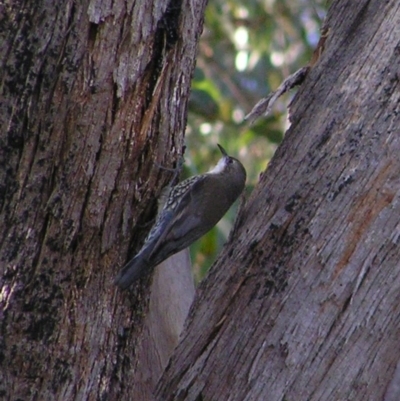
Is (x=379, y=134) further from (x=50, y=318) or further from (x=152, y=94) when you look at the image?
(x=50, y=318)

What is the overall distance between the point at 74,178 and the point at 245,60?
17.3 ft

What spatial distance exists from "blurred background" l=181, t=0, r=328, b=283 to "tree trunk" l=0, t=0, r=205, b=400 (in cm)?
434

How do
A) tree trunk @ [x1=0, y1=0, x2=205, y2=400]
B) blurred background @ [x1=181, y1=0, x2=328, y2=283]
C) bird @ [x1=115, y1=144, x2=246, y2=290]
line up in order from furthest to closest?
blurred background @ [x1=181, y1=0, x2=328, y2=283] → bird @ [x1=115, y1=144, x2=246, y2=290] → tree trunk @ [x1=0, y1=0, x2=205, y2=400]

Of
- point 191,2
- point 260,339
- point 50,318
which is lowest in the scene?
point 260,339

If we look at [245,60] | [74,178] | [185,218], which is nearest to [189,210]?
[185,218]

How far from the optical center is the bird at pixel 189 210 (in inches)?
120

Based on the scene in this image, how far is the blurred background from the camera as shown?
752 centimetres

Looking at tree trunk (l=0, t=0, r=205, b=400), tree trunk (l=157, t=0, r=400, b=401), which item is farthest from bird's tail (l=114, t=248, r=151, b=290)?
tree trunk (l=157, t=0, r=400, b=401)

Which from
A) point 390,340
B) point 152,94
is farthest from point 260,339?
point 152,94

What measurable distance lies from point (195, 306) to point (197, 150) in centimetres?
512

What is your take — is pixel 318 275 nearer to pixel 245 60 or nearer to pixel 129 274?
pixel 129 274

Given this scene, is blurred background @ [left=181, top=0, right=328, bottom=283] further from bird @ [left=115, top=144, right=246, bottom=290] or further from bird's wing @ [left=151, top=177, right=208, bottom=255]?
bird's wing @ [left=151, top=177, right=208, bottom=255]

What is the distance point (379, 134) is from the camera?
8.55 feet

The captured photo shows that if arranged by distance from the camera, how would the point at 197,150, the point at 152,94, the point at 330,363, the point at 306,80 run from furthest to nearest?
the point at 197,150, the point at 306,80, the point at 152,94, the point at 330,363
